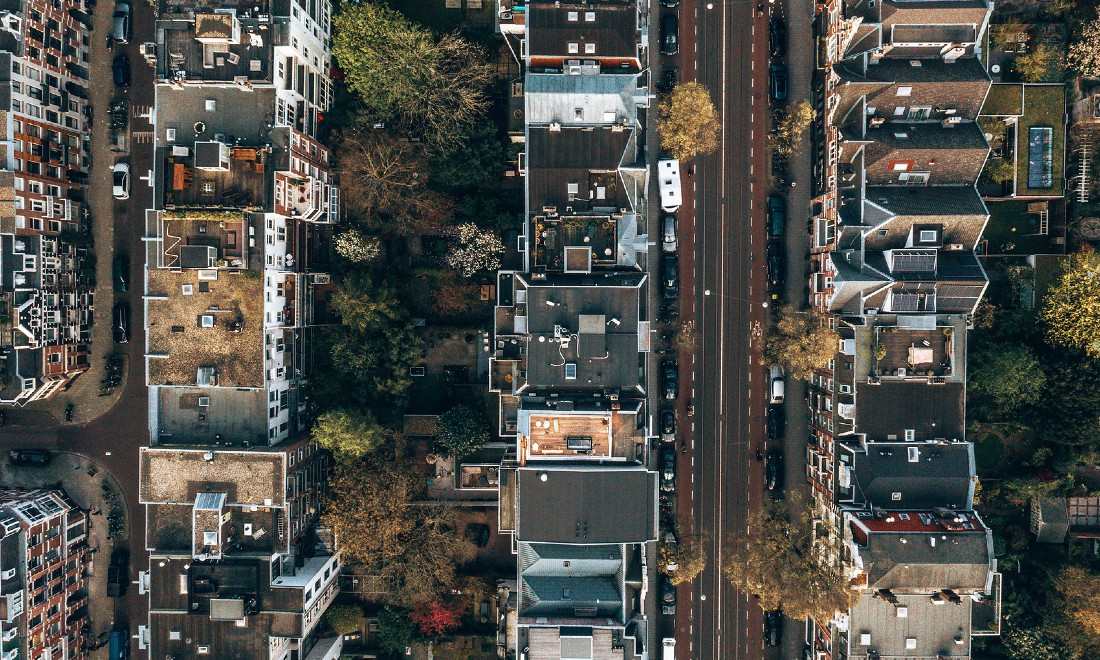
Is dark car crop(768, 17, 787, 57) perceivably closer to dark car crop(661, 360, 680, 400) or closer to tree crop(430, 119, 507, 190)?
tree crop(430, 119, 507, 190)

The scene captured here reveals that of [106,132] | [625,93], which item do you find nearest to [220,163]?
[106,132]

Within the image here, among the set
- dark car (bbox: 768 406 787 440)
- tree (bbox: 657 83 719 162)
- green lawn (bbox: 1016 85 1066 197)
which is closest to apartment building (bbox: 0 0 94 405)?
tree (bbox: 657 83 719 162)

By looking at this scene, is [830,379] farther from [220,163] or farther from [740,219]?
[220,163]

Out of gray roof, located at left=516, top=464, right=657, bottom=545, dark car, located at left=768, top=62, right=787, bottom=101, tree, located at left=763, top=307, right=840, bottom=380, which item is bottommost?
gray roof, located at left=516, top=464, right=657, bottom=545

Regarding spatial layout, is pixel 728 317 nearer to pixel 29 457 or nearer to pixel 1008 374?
pixel 1008 374

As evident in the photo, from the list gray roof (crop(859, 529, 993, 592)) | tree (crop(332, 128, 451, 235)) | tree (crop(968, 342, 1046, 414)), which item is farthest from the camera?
tree (crop(968, 342, 1046, 414))

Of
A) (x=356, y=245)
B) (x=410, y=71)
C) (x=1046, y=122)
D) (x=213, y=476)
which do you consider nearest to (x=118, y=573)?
(x=213, y=476)
